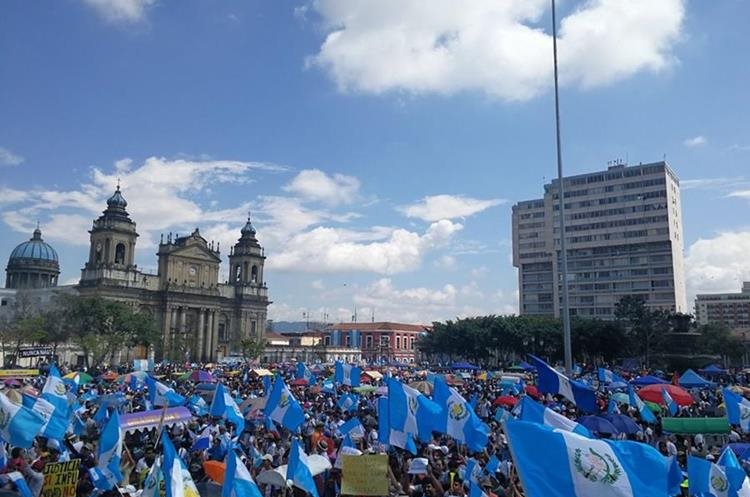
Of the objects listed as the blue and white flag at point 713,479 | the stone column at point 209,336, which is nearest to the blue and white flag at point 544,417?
the blue and white flag at point 713,479

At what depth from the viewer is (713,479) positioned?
341 inches

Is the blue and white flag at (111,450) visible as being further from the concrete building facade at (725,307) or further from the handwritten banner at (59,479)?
the concrete building facade at (725,307)

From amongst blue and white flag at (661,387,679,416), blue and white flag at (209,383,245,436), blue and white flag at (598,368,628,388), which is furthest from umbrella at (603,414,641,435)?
blue and white flag at (598,368,628,388)

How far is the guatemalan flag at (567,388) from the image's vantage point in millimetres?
12102

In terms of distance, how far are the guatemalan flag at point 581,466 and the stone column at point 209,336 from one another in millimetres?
85425

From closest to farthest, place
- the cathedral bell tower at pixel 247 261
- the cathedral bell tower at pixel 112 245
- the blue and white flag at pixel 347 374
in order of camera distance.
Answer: the blue and white flag at pixel 347 374 < the cathedral bell tower at pixel 112 245 < the cathedral bell tower at pixel 247 261

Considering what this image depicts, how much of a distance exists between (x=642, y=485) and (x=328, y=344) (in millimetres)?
110467

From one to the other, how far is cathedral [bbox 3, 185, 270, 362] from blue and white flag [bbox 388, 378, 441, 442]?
2709 inches

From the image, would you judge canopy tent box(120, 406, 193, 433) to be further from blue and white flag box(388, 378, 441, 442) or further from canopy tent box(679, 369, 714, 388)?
canopy tent box(679, 369, 714, 388)

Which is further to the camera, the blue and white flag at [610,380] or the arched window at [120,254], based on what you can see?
the arched window at [120,254]

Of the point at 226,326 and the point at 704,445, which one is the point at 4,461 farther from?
the point at 226,326

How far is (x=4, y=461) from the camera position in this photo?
38.7 feet

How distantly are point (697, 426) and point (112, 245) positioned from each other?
245 feet

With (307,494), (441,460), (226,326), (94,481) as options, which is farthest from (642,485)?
(226,326)
